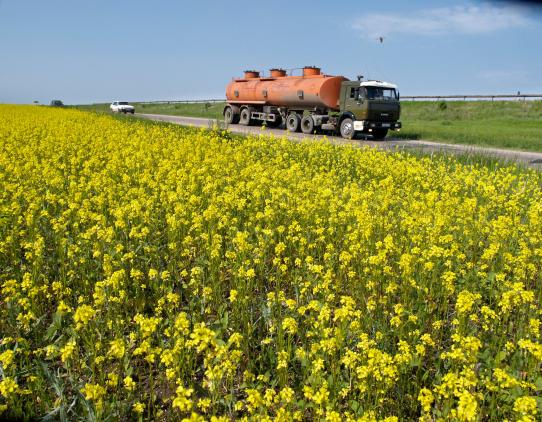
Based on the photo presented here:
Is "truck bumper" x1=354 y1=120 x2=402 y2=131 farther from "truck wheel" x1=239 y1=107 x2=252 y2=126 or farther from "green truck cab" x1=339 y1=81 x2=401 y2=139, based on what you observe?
"truck wheel" x1=239 y1=107 x2=252 y2=126

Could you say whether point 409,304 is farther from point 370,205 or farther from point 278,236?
point 370,205

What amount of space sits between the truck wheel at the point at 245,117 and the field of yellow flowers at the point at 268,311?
21739mm

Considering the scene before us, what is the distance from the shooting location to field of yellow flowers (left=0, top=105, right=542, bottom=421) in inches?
129

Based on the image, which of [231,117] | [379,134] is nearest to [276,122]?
[231,117]

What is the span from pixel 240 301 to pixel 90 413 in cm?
186

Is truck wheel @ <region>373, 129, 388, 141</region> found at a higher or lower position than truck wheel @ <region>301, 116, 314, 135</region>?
lower

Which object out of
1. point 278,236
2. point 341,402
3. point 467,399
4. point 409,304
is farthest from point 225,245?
point 467,399

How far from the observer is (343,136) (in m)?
23.2

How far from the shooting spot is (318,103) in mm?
23969

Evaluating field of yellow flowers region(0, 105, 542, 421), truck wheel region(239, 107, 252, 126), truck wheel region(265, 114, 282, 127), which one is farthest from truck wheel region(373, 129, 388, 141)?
field of yellow flowers region(0, 105, 542, 421)

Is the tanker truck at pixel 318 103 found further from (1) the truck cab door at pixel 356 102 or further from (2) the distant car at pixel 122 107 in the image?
(2) the distant car at pixel 122 107

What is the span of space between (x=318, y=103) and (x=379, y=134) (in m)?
3.59

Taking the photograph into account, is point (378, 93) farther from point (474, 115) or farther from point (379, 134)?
point (474, 115)

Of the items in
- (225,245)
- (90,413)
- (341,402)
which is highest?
(225,245)
